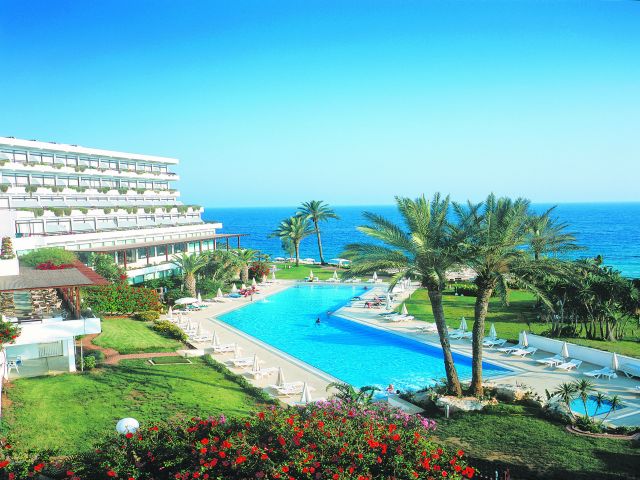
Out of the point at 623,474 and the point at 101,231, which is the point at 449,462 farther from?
the point at 101,231

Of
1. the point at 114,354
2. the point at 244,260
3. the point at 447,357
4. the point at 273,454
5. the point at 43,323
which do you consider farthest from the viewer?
the point at 244,260

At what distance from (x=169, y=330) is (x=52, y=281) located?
990 cm

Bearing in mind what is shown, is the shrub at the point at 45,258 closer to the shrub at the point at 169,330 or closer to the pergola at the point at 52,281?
the pergola at the point at 52,281

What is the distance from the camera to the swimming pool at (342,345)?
2253cm

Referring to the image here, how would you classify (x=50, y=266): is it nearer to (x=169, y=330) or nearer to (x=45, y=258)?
(x=45, y=258)

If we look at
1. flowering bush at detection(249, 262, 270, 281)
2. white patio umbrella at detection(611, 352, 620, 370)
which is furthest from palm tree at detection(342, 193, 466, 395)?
flowering bush at detection(249, 262, 270, 281)

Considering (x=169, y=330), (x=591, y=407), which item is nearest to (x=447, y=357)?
(x=591, y=407)

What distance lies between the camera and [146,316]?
1221 inches

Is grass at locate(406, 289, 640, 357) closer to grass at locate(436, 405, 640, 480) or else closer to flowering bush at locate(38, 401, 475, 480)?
grass at locate(436, 405, 640, 480)

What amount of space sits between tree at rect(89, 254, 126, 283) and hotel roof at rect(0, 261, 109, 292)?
43.5 ft

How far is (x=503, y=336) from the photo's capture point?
27.1 metres

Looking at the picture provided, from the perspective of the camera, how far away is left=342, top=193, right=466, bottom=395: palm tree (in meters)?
17.9

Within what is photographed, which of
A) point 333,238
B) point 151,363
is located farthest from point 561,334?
point 333,238

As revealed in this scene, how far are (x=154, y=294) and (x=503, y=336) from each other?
21.1 m
